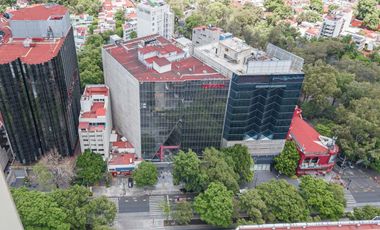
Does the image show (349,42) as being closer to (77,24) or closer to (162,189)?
(162,189)

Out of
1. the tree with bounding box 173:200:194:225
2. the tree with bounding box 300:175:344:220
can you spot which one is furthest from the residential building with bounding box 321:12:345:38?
the tree with bounding box 173:200:194:225

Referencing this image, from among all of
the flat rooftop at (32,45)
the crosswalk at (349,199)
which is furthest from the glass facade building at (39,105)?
the crosswalk at (349,199)

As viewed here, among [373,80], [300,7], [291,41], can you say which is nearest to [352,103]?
[373,80]

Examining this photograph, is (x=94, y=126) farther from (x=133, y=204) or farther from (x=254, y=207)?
(x=254, y=207)

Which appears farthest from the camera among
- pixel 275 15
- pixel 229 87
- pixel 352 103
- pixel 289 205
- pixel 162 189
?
pixel 275 15

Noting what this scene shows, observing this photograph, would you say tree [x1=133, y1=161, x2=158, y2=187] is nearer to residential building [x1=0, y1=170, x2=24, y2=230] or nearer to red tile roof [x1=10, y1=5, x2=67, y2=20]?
red tile roof [x1=10, y1=5, x2=67, y2=20]

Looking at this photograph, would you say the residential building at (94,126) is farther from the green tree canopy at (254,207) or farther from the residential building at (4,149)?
the green tree canopy at (254,207)
